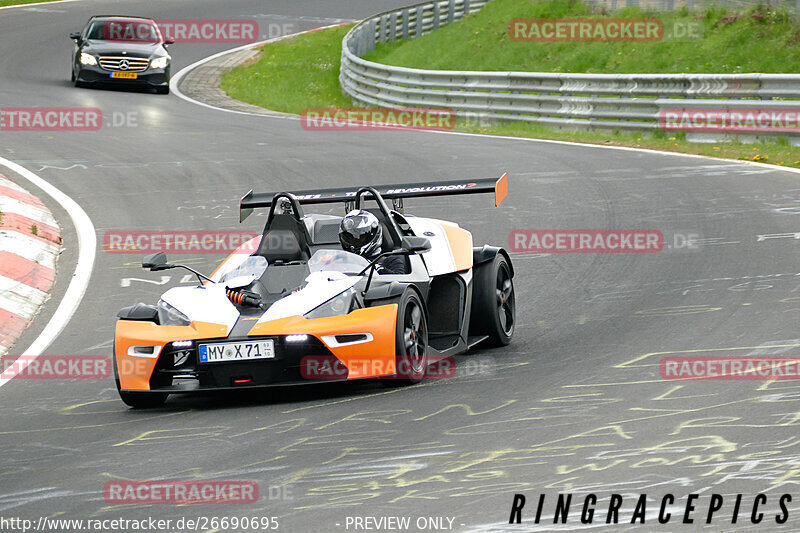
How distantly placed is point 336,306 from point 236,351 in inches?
27.9

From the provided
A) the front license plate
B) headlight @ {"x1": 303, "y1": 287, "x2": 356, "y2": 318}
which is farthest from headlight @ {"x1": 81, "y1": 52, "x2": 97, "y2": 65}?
the front license plate

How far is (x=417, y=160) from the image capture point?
61.4 feet

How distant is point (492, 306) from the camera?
32.1 feet

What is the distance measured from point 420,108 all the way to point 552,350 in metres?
17.2

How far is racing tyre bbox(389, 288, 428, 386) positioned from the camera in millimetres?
8219

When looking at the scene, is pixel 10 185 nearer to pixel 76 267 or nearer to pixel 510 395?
pixel 76 267

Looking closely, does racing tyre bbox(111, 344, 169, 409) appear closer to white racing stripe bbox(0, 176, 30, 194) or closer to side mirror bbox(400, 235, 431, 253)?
side mirror bbox(400, 235, 431, 253)

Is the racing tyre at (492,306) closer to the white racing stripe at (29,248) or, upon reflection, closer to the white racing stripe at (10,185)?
the white racing stripe at (29,248)

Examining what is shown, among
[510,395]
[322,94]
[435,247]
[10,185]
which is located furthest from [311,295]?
[322,94]

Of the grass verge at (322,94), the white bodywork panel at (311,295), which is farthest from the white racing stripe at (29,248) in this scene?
the grass verge at (322,94)

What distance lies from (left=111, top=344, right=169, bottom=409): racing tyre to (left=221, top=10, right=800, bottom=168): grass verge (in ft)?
37.9

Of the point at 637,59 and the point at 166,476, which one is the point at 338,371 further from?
the point at 637,59

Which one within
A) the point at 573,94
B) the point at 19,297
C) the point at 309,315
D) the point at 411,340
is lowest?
the point at 19,297

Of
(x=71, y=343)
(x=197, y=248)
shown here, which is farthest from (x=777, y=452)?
(x=197, y=248)
